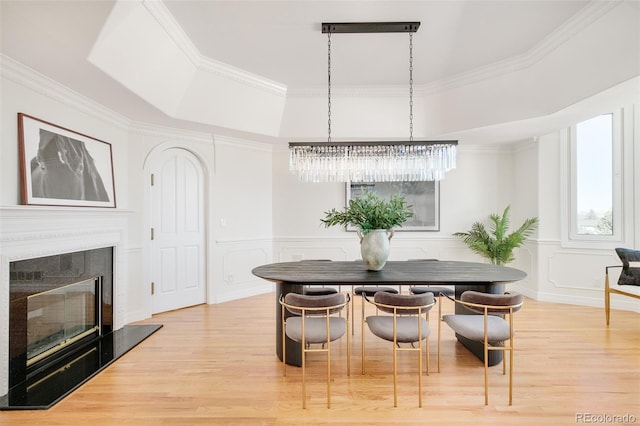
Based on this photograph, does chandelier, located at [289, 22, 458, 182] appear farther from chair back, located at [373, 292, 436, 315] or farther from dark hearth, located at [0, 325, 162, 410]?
dark hearth, located at [0, 325, 162, 410]

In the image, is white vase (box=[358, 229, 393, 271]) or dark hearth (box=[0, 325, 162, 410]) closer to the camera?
dark hearth (box=[0, 325, 162, 410])

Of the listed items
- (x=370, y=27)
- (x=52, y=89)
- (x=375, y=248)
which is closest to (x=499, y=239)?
(x=375, y=248)

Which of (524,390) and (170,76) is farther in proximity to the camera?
(170,76)

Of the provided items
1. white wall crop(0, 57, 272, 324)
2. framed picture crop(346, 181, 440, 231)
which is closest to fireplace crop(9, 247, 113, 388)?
white wall crop(0, 57, 272, 324)

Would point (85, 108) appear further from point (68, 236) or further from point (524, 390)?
point (524, 390)

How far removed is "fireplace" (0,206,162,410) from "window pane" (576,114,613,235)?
235 inches

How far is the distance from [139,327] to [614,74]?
5480 mm

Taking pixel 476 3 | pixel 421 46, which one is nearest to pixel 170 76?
pixel 421 46

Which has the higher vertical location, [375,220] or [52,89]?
[52,89]

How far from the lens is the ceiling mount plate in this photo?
2760 mm

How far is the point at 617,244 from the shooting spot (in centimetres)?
408

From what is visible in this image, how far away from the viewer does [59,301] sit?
2.87 meters

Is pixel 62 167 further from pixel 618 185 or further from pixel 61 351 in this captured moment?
pixel 618 185

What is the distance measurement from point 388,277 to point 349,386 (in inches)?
36.4
